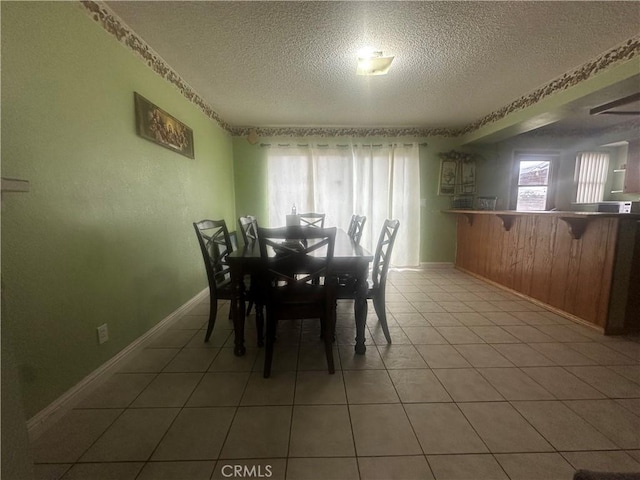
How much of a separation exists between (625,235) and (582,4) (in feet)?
5.58

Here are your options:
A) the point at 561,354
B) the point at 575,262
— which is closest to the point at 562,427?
the point at 561,354

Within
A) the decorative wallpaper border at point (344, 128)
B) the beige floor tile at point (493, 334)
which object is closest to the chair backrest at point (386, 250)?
the beige floor tile at point (493, 334)

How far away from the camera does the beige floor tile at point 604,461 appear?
3.47ft

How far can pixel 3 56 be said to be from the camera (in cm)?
108

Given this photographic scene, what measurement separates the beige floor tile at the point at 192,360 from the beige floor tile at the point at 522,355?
2139 millimetres

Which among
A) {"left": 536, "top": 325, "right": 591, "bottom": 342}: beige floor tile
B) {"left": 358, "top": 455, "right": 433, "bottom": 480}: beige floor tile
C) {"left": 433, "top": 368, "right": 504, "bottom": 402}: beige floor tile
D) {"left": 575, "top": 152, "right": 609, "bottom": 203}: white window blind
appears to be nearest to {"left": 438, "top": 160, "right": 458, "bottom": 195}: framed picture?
{"left": 575, "top": 152, "right": 609, "bottom": 203}: white window blind

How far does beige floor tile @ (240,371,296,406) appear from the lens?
1418 millimetres

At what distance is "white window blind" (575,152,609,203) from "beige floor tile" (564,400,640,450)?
468 centimetres

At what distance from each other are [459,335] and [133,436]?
7.44ft

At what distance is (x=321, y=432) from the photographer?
1.22 metres

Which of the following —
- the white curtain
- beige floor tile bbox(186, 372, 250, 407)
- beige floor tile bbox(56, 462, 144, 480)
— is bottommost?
beige floor tile bbox(56, 462, 144, 480)

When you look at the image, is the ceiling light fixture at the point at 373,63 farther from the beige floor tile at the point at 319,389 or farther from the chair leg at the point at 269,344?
the beige floor tile at the point at 319,389

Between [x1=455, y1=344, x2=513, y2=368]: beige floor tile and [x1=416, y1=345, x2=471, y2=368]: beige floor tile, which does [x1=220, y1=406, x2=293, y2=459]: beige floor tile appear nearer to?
[x1=416, y1=345, x2=471, y2=368]: beige floor tile

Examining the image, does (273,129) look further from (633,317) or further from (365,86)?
(633,317)
